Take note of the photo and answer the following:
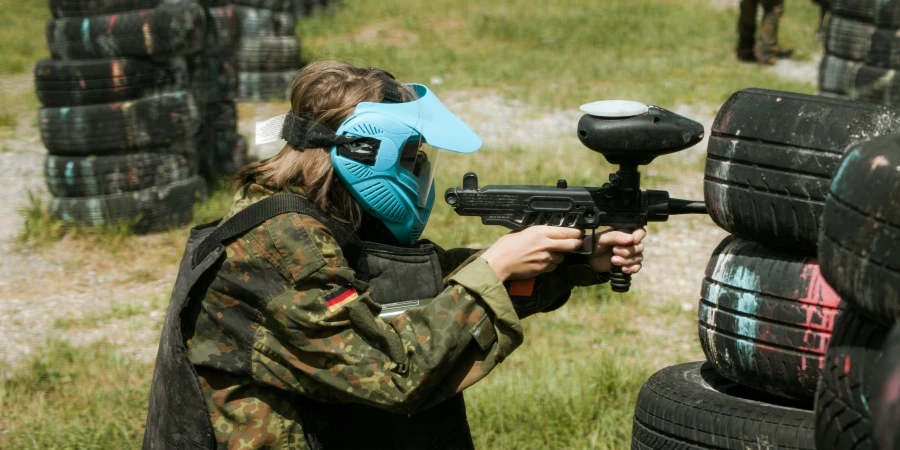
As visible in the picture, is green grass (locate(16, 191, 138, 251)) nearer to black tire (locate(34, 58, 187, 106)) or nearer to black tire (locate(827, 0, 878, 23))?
black tire (locate(34, 58, 187, 106))

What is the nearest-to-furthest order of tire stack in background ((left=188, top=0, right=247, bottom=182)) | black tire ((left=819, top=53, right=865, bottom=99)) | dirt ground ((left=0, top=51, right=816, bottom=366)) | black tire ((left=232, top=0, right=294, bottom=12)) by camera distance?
dirt ground ((left=0, top=51, right=816, bottom=366)) → black tire ((left=819, top=53, right=865, bottom=99)) → tire stack in background ((left=188, top=0, right=247, bottom=182)) → black tire ((left=232, top=0, right=294, bottom=12))

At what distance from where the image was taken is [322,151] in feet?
9.25

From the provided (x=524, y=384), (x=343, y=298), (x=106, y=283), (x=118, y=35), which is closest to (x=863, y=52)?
(x=524, y=384)

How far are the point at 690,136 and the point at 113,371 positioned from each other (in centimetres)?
322

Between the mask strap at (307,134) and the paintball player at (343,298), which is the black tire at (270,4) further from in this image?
the mask strap at (307,134)

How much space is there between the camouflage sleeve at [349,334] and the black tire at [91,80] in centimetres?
481

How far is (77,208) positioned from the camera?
7.12m

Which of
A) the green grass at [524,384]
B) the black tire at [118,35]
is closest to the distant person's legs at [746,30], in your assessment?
the green grass at [524,384]

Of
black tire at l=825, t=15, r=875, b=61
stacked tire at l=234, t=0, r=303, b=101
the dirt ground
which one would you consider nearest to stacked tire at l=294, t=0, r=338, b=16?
stacked tire at l=234, t=0, r=303, b=101

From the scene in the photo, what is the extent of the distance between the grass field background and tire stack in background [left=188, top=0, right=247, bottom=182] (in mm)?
1132

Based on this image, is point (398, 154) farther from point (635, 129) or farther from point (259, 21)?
point (259, 21)

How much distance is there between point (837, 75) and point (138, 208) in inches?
213

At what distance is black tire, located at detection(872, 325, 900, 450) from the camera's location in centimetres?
141

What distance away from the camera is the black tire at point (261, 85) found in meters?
12.8
